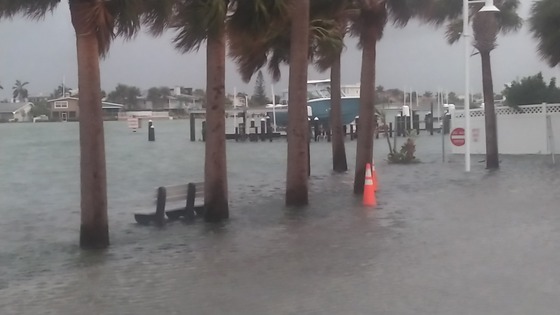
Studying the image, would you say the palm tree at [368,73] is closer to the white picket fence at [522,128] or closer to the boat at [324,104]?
the white picket fence at [522,128]

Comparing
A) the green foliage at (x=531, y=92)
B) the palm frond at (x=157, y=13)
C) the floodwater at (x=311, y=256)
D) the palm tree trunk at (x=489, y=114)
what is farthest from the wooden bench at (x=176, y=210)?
the green foliage at (x=531, y=92)

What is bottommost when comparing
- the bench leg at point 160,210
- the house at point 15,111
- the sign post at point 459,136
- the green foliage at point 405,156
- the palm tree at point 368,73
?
the bench leg at point 160,210

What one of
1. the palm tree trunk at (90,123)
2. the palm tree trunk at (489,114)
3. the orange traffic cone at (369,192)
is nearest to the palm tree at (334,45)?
the orange traffic cone at (369,192)

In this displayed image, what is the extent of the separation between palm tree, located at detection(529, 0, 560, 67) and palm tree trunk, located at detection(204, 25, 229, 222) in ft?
55.4

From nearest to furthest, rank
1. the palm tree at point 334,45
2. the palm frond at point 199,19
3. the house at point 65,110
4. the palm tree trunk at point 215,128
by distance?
the palm frond at point 199,19, the palm tree trunk at point 215,128, the palm tree at point 334,45, the house at point 65,110

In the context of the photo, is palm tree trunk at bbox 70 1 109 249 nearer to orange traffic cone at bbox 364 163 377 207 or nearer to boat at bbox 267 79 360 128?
orange traffic cone at bbox 364 163 377 207

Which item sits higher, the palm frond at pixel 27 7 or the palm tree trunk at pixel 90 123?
the palm frond at pixel 27 7

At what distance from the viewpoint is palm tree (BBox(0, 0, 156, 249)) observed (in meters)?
12.5

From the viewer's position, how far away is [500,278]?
10062mm

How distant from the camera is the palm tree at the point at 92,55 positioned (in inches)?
493

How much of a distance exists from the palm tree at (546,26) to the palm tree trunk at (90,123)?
20.3 meters

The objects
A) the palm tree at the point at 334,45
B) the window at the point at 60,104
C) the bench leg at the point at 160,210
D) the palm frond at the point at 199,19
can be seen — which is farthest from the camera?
the window at the point at 60,104

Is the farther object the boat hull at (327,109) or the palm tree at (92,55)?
the boat hull at (327,109)

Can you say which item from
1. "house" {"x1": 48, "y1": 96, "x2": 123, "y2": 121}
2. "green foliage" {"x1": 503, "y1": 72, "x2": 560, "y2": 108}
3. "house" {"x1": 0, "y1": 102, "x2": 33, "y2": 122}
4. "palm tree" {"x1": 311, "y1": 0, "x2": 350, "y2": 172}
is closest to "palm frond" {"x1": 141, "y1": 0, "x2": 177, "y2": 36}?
"palm tree" {"x1": 311, "y1": 0, "x2": 350, "y2": 172}
